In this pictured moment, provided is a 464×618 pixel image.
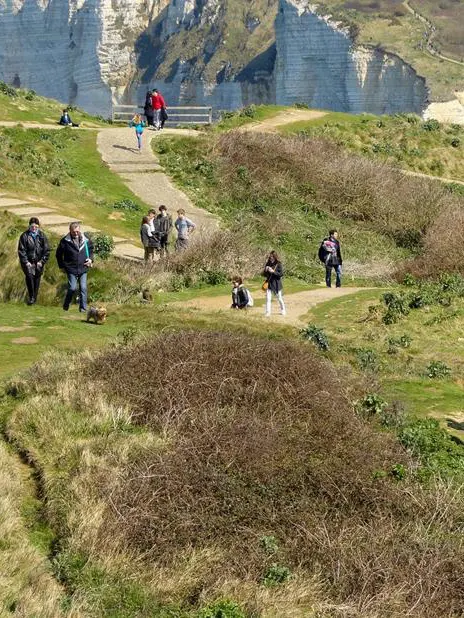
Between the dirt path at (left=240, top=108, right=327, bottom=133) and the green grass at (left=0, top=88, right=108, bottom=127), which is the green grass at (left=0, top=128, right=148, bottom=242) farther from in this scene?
the dirt path at (left=240, top=108, right=327, bottom=133)

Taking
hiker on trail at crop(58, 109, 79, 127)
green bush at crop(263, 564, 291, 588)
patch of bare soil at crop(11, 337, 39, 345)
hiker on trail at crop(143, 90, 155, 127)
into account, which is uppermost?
hiker on trail at crop(143, 90, 155, 127)

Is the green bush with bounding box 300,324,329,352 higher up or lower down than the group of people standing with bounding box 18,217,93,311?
lower down

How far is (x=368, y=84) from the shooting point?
121312 millimetres

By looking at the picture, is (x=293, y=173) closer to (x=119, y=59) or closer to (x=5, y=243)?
(x=5, y=243)

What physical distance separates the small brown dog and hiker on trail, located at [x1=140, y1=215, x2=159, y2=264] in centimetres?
685

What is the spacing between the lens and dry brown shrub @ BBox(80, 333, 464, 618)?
9.16 meters

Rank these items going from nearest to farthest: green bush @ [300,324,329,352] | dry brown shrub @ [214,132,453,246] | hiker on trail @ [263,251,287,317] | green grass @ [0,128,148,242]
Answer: green bush @ [300,324,329,352], hiker on trail @ [263,251,287,317], green grass @ [0,128,148,242], dry brown shrub @ [214,132,453,246]

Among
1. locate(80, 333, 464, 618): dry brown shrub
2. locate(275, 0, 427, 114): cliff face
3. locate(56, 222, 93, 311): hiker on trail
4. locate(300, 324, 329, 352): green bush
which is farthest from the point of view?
locate(275, 0, 427, 114): cliff face

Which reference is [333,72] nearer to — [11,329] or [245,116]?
[245,116]

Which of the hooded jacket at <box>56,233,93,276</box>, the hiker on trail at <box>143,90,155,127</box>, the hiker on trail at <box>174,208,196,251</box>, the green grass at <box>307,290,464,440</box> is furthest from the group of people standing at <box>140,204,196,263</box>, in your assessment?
the hiker on trail at <box>143,90,155,127</box>

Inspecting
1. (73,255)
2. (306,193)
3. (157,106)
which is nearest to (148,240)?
(73,255)

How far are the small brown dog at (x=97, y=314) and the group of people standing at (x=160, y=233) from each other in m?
6.76

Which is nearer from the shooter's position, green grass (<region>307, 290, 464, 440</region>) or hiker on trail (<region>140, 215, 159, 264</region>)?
green grass (<region>307, 290, 464, 440</region>)

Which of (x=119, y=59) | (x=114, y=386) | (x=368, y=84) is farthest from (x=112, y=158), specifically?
(x=119, y=59)
